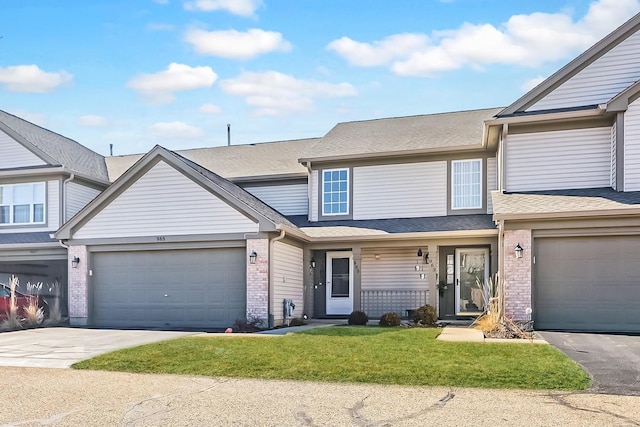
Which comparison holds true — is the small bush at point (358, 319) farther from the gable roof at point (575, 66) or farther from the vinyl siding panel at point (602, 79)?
the vinyl siding panel at point (602, 79)

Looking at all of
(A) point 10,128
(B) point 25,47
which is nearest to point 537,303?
(B) point 25,47

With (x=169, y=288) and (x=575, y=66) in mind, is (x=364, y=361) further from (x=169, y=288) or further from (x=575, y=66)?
(x=575, y=66)

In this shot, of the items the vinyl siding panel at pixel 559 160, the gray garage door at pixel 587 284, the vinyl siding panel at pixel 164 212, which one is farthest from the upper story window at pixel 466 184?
the vinyl siding panel at pixel 164 212

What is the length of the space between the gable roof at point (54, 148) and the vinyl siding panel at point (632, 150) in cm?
1694

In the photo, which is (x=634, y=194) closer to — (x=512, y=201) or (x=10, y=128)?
(x=512, y=201)

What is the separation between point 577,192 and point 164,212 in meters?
11.1

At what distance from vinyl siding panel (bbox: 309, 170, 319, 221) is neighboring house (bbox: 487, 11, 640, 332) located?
599cm

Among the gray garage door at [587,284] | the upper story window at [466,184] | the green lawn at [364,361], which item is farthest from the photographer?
the upper story window at [466,184]

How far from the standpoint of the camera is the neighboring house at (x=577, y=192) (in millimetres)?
13317

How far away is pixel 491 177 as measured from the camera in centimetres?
1728

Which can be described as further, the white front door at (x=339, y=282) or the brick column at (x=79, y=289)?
the white front door at (x=339, y=282)

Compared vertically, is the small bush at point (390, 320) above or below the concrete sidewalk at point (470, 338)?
below

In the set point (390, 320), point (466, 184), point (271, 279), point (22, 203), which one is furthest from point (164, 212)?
point (466, 184)

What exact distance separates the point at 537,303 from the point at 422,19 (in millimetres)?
7203
